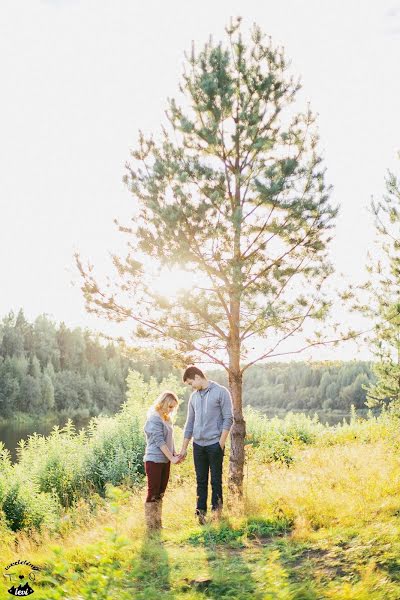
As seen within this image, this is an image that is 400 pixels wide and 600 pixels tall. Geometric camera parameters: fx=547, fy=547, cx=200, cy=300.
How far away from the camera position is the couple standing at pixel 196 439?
256 inches

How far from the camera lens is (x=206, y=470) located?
22.6 ft

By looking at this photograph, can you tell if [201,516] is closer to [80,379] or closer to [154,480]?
[154,480]

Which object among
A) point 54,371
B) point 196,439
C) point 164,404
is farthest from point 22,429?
point 164,404

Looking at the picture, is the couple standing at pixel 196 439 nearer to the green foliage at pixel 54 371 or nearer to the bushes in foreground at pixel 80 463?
the bushes in foreground at pixel 80 463

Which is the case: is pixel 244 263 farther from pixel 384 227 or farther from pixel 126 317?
pixel 384 227

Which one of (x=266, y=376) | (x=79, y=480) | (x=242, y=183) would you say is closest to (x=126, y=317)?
(x=242, y=183)

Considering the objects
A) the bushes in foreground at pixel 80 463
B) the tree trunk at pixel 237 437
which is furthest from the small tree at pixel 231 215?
the bushes in foreground at pixel 80 463

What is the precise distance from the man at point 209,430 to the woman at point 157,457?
0.88 ft

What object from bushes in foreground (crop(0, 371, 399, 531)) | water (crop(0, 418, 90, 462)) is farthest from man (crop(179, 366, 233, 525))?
water (crop(0, 418, 90, 462))

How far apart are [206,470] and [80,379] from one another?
73015mm

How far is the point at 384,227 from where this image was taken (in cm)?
1003

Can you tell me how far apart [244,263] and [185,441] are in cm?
258

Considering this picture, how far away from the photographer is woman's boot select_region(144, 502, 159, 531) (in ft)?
21.1

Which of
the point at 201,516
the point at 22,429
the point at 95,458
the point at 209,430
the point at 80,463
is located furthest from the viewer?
the point at 22,429
